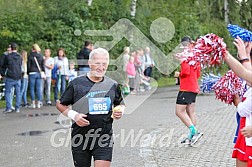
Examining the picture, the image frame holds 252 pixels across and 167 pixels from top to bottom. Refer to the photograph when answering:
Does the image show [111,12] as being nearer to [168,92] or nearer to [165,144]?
[168,92]

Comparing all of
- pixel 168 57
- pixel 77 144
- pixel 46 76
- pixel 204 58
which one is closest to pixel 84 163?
pixel 77 144

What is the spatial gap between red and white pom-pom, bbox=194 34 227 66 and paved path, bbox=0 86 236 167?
12.1 ft

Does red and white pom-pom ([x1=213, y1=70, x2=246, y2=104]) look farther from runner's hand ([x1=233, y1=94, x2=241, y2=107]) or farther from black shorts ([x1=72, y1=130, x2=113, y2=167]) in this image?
black shorts ([x1=72, y1=130, x2=113, y2=167])

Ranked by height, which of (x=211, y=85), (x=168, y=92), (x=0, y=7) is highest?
(x=0, y=7)

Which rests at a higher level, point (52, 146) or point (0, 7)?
point (0, 7)

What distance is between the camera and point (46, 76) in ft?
55.4

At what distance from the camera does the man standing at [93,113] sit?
19.1 feet

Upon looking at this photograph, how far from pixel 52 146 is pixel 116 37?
47.3 ft

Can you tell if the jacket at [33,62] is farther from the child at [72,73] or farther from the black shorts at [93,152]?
the black shorts at [93,152]

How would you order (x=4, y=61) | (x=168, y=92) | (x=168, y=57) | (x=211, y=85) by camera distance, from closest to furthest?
(x=211, y=85) → (x=4, y=61) → (x=168, y=92) → (x=168, y=57)

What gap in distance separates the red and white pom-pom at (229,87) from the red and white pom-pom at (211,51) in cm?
131

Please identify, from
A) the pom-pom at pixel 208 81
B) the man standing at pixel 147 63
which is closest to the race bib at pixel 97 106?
the pom-pom at pixel 208 81

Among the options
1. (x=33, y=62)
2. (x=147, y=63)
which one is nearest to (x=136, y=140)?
(x=33, y=62)

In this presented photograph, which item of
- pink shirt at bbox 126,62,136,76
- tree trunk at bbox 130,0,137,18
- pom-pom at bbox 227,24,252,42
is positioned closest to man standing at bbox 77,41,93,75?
pink shirt at bbox 126,62,136,76
